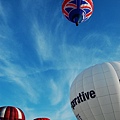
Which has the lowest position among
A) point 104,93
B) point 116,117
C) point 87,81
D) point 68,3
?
point 116,117

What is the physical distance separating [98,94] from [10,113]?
→ 12751 mm

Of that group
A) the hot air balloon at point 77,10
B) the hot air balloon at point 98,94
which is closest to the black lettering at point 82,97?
the hot air balloon at point 98,94

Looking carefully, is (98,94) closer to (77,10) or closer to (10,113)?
(77,10)

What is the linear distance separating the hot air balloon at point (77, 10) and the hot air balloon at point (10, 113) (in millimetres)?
16676

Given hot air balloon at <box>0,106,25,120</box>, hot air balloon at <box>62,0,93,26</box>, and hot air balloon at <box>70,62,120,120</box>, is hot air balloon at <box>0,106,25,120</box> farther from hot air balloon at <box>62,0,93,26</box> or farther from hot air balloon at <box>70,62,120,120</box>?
hot air balloon at <box>62,0,93,26</box>

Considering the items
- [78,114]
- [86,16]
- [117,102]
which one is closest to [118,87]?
[117,102]

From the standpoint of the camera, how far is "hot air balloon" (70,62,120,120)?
21.9 m

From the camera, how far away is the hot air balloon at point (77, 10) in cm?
1702

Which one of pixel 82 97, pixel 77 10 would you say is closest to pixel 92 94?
pixel 82 97

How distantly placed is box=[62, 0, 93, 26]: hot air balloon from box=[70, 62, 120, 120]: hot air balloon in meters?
7.27

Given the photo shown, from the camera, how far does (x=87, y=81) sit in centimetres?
2347

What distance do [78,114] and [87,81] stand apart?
340cm

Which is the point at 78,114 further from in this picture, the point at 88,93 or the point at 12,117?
the point at 12,117

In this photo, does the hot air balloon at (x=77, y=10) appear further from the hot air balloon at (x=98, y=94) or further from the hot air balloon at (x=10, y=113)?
the hot air balloon at (x=10, y=113)
